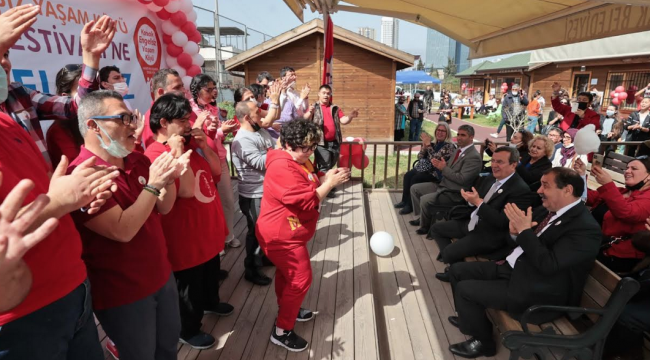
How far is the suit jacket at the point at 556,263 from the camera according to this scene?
2.28 m

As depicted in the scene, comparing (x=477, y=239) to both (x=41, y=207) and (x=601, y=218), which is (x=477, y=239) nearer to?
(x=601, y=218)

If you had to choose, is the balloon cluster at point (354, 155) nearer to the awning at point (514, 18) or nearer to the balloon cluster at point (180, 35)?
the awning at point (514, 18)

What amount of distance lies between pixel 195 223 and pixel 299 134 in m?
0.86

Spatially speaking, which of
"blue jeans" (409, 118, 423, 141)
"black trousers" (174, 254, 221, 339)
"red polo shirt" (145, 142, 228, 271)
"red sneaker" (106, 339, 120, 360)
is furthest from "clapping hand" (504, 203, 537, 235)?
"blue jeans" (409, 118, 423, 141)

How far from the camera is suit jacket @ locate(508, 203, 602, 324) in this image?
2.28 metres

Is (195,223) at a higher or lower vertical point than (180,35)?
lower

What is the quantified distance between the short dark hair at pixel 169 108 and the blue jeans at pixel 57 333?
1.01 metres

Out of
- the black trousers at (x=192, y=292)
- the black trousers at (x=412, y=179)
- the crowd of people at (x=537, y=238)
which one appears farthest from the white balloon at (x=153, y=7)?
the crowd of people at (x=537, y=238)

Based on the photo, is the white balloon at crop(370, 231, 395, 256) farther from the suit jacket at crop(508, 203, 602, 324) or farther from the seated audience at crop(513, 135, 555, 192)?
the seated audience at crop(513, 135, 555, 192)

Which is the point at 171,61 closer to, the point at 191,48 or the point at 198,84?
the point at 191,48

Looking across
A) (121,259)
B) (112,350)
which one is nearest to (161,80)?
(121,259)

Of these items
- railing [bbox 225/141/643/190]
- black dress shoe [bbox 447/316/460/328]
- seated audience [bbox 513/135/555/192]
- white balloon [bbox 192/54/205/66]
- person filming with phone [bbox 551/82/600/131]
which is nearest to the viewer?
black dress shoe [bbox 447/316/460/328]

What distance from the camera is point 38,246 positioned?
46.3 inches

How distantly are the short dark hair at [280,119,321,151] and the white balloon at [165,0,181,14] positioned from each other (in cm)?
358
